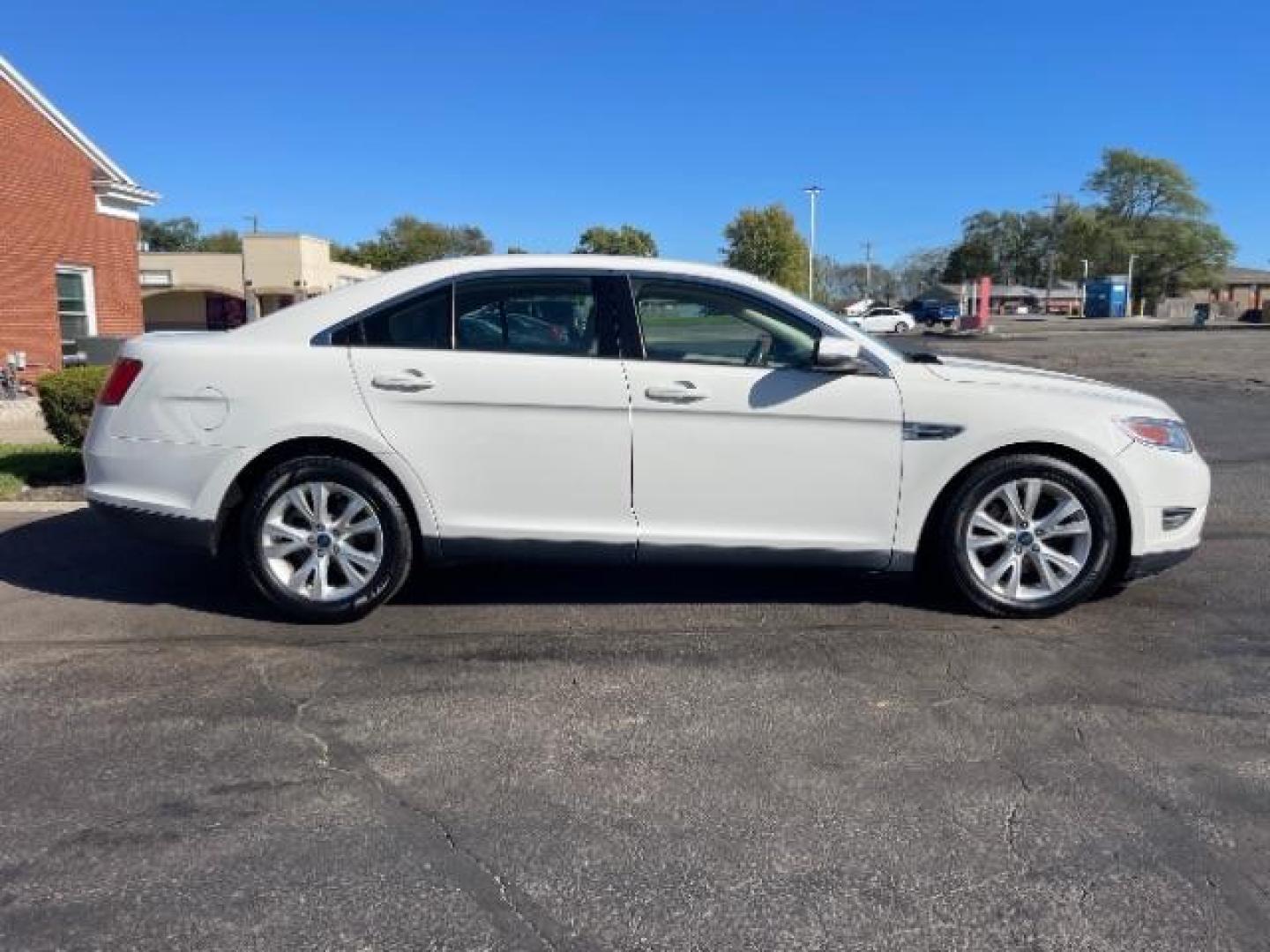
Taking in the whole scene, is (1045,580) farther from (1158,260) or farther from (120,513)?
(1158,260)

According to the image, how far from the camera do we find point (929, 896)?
2674 mm

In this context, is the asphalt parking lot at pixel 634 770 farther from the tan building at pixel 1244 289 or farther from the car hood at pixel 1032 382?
the tan building at pixel 1244 289

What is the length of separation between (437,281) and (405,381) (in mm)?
519

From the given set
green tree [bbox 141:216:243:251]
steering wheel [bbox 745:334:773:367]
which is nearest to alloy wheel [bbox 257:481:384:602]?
steering wheel [bbox 745:334:773:367]

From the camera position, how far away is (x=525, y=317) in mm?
4715

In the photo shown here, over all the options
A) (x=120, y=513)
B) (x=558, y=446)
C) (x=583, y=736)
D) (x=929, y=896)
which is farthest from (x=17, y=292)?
(x=929, y=896)

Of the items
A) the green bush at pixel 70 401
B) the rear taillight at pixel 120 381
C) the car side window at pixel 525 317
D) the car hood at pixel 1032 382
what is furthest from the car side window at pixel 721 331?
the green bush at pixel 70 401

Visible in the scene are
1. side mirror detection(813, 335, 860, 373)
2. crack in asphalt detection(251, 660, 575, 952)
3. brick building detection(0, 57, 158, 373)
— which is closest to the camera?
crack in asphalt detection(251, 660, 575, 952)

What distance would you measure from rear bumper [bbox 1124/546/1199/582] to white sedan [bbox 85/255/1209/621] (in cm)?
1

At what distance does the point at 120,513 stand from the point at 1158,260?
128 metres

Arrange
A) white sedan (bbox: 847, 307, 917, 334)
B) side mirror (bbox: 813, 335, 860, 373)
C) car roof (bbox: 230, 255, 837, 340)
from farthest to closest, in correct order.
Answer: white sedan (bbox: 847, 307, 917, 334) → car roof (bbox: 230, 255, 837, 340) → side mirror (bbox: 813, 335, 860, 373)

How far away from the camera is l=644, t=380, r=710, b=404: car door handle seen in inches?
180

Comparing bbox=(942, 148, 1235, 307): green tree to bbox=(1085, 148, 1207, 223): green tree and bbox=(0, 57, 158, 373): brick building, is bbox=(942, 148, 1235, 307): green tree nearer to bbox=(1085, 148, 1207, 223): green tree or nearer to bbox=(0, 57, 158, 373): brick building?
bbox=(1085, 148, 1207, 223): green tree

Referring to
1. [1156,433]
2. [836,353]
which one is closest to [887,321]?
[1156,433]
